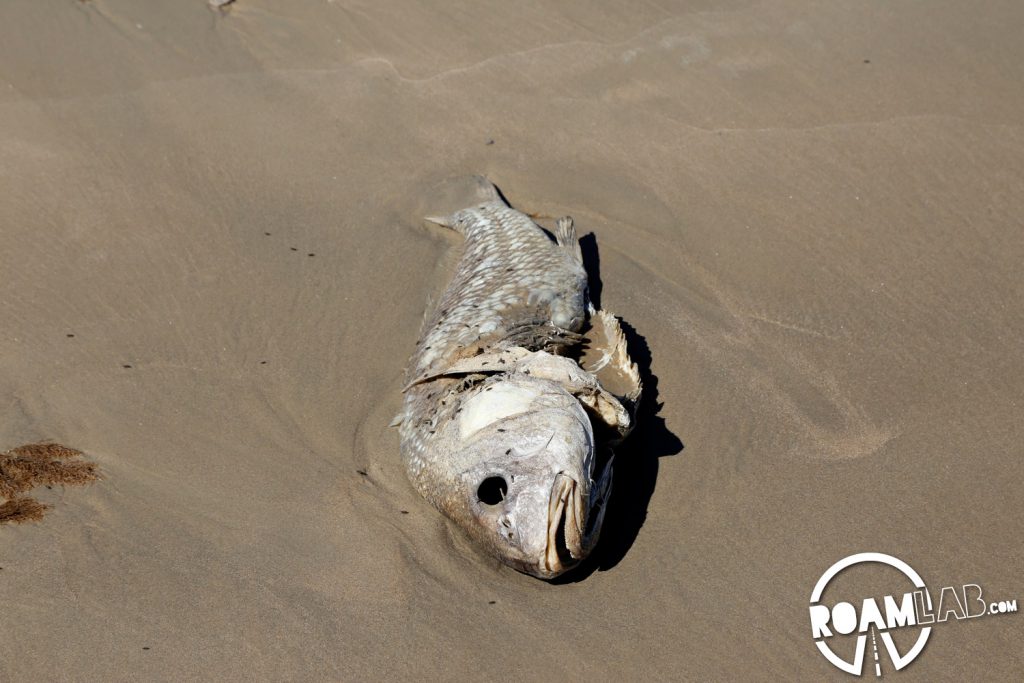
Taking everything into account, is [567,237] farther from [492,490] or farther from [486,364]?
[492,490]

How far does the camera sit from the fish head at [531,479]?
159 inches

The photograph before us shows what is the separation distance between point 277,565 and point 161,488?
2.73 feet

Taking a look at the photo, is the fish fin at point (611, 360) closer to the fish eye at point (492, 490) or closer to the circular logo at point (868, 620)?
the fish eye at point (492, 490)

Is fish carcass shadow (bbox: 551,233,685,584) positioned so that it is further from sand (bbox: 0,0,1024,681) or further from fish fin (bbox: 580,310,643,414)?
fish fin (bbox: 580,310,643,414)

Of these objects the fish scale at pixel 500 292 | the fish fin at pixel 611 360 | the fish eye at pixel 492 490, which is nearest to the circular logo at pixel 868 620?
the fish fin at pixel 611 360

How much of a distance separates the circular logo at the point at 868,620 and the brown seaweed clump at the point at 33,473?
3882 mm

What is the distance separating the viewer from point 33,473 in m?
4.81

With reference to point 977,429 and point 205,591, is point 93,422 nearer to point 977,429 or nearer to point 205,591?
point 205,591

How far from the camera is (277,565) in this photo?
180 inches

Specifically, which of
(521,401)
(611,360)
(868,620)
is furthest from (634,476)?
(868,620)

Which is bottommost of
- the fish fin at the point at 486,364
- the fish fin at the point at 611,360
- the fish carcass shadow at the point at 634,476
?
the fish carcass shadow at the point at 634,476

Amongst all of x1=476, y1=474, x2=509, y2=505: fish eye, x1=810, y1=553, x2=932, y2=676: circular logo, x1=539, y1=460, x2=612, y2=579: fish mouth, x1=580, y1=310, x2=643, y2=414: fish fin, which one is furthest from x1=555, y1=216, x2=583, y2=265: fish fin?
x1=810, y1=553, x2=932, y2=676: circular logo

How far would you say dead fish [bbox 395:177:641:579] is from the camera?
13.5 ft

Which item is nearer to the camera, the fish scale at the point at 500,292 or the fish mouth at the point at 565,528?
the fish mouth at the point at 565,528
